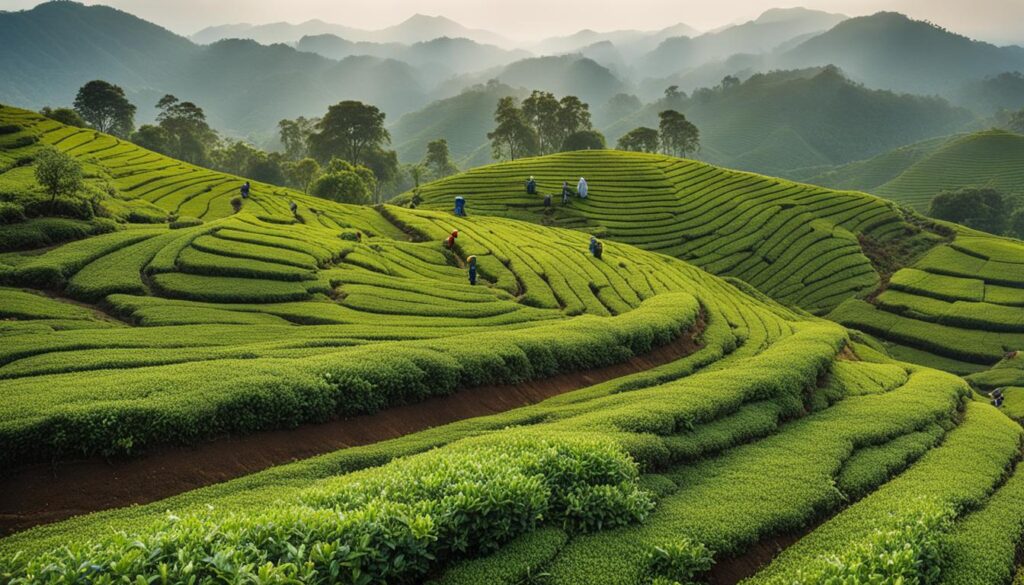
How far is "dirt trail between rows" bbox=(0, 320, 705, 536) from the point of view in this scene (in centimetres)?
1056

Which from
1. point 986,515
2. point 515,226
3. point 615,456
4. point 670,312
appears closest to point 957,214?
point 515,226

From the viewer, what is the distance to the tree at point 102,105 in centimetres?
9025

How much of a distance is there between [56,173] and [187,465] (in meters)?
22.0

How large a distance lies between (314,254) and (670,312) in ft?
59.2

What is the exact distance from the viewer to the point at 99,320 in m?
18.8

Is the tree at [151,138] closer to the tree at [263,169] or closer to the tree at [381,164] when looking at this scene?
the tree at [263,169]

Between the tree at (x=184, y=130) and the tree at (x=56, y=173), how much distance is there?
87.2m

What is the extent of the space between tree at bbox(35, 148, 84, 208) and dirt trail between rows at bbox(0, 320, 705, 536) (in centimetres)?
2112

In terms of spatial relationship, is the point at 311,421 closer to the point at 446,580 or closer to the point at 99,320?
the point at 446,580

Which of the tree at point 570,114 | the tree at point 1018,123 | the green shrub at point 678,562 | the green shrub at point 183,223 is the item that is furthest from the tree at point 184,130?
the tree at point 1018,123

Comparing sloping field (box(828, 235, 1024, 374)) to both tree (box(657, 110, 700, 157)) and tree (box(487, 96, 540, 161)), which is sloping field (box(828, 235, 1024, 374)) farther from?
tree (box(657, 110, 700, 157))

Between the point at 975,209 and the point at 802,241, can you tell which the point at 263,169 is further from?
the point at 975,209

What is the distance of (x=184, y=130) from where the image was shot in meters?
106

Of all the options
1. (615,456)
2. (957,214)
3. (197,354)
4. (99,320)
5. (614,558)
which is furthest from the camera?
(957,214)
